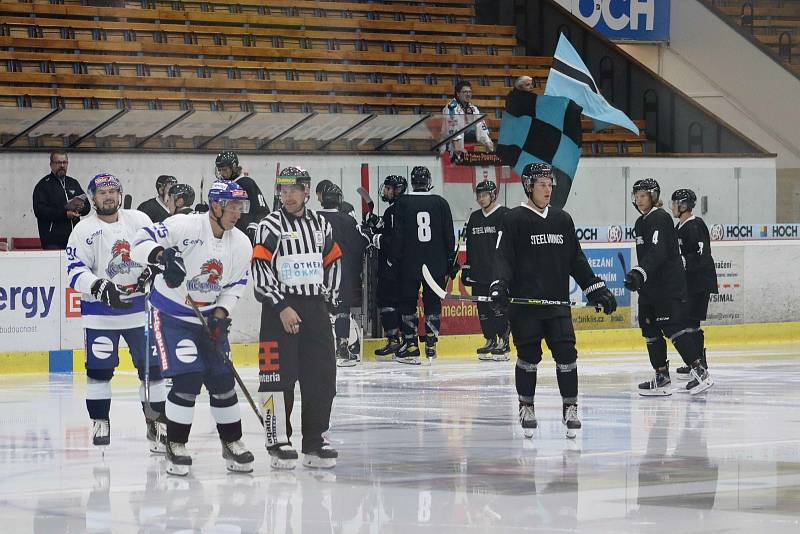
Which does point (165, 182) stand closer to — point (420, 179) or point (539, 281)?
point (539, 281)

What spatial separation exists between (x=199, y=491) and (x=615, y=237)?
11.9m

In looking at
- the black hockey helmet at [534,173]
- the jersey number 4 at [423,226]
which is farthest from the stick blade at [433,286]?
the black hockey helmet at [534,173]

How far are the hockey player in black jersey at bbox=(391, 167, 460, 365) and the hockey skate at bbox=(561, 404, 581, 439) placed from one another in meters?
6.28

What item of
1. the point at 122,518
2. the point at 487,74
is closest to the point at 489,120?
the point at 487,74

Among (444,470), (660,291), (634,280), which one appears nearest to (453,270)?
(660,291)

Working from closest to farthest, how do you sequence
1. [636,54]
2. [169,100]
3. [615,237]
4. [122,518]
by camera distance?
[122,518] → [615,237] → [169,100] → [636,54]

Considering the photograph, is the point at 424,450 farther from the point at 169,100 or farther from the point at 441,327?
the point at 169,100

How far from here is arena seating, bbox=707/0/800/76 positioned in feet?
89.1

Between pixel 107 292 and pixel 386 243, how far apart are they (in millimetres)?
7557

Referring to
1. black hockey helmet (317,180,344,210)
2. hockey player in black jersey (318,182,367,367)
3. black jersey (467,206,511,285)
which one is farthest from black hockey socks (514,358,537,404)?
black jersey (467,206,511,285)

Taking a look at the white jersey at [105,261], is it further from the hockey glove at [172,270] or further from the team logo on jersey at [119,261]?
the hockey glove at [172,270]

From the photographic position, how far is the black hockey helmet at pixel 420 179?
53.9 ft

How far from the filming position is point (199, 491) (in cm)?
823

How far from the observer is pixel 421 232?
16.6 m
